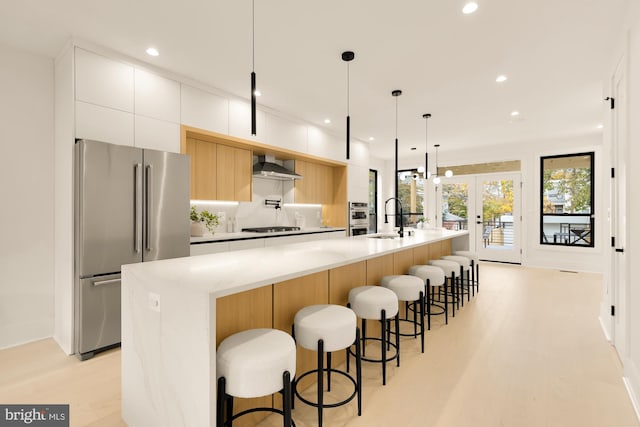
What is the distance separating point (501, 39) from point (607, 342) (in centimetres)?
302

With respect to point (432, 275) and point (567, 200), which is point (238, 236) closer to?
point (432, 275)

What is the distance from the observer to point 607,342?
9.86 feet

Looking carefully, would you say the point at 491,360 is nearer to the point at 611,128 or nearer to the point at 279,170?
the point at 611,128

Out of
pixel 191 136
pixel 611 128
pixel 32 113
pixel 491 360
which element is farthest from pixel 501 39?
pixel 32 113

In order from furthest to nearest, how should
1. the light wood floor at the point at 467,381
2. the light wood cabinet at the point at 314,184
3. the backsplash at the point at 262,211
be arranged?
the light wood cabinet at the point at 314,184, the backsplash at the point at 262,211, the light wood floor at the point at 467,381

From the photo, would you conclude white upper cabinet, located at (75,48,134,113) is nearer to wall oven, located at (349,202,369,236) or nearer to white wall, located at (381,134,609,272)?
wall oven, located at (349,202,369,236)

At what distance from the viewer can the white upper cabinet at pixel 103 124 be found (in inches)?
112

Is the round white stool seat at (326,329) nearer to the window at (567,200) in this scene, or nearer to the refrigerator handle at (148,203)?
the refrigerator handle at (148,203)

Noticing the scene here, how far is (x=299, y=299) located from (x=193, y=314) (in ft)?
3.07

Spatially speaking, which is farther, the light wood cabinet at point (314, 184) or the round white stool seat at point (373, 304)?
the light wood cabinet at point (314, 184)

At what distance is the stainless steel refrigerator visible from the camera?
2.70m

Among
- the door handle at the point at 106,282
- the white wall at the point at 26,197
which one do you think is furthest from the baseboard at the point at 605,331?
the white wall at the point at 26,197

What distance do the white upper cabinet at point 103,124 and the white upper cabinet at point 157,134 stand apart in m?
0.08

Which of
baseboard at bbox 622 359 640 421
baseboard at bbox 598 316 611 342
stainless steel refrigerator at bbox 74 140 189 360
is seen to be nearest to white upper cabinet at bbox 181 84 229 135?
stainless steel refrigerator at bbox 74 140 189 360
